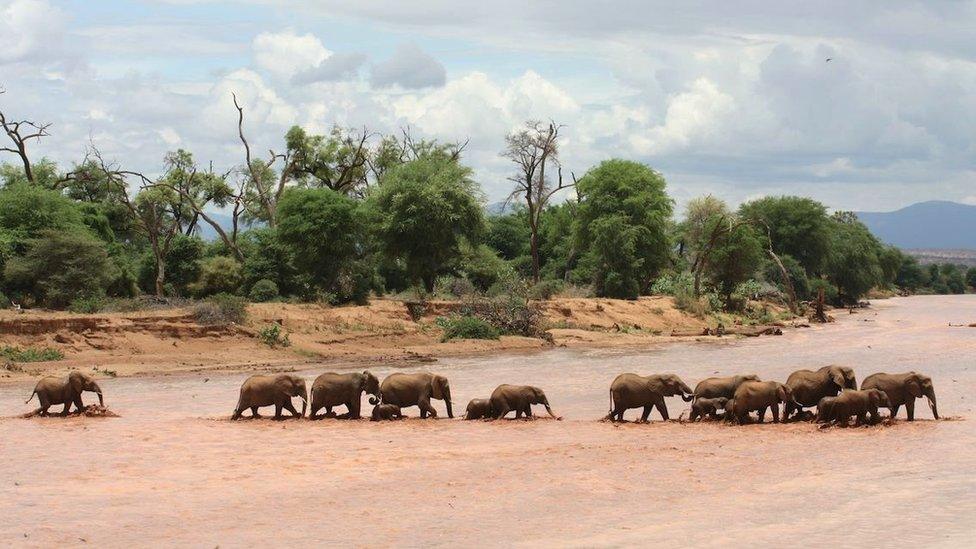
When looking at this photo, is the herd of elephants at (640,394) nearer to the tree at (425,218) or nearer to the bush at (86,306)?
the bush at (86,306)

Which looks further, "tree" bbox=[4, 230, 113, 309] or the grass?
"tree" bbox=[4, 230, 113, 309]

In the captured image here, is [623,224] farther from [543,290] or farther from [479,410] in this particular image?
[479,410]

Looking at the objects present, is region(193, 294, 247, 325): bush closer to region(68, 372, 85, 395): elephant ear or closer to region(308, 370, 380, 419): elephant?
region(68, 372, 85, 395): elephant ear

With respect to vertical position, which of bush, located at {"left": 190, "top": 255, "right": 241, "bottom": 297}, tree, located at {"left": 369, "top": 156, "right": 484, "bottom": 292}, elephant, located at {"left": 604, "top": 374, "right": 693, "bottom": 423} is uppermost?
tree, located at {"left": 369, "top": 156, "right": 484, "bottom": 292}

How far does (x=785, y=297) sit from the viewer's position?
67.1m

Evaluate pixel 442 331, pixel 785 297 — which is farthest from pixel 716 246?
pixel 442 331

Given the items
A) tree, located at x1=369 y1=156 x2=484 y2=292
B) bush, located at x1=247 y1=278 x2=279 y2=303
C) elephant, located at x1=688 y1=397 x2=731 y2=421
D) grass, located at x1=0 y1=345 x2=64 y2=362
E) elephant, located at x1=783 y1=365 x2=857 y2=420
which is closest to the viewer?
elephant, located at x1=688 y1=397 x2=731 y2=421

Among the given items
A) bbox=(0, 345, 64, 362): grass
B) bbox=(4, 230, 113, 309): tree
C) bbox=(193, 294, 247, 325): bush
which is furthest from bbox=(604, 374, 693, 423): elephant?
bbox=(4, 230, 113, 309): tree

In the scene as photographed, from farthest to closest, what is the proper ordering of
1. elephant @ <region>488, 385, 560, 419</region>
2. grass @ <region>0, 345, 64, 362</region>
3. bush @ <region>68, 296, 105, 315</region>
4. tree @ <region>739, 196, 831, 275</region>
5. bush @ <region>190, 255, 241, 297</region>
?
1. tree @ <region>739, 196, 831, 275</region>
2. bush @ <region>190, 255, 241, 297</region>
3. bush @ <region>68, 296, 105, 315</region>
4. grass @ <region>0, 345, 64, 362</region>
5. elephant @ <region>488, 385, 560, 419</region>

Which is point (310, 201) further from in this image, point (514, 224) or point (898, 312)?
point (898, 312)

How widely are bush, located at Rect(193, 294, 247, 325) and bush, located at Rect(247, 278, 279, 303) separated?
5.58 meters

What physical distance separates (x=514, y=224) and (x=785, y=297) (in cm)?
1872

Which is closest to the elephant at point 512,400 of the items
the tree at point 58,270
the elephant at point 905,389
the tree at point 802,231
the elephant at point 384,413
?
the elephant at point 384,413

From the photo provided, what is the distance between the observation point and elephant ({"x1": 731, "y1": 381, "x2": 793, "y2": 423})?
19766 mm
